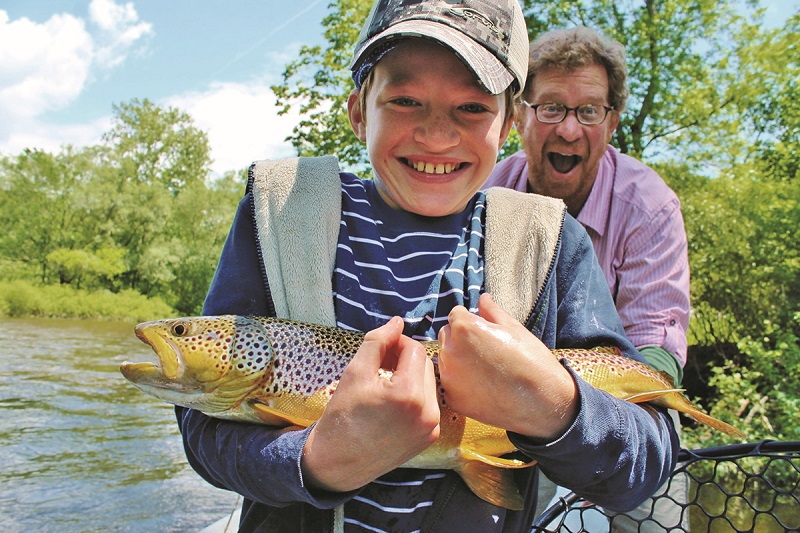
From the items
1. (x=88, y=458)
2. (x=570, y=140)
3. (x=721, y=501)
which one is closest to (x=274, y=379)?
(x=570, y=140)

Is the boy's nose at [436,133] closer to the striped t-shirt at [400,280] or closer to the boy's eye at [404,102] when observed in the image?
the boy's eye at [404,102]

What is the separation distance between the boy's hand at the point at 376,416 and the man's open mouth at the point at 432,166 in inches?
24.6

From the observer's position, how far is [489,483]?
1717mm

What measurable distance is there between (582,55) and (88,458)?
11497mm

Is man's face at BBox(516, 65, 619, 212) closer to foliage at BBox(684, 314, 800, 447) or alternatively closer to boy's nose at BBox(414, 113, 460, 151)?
boy's nose at BBox(414, 113, 460, 151)

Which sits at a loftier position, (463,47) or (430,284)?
(463,47)

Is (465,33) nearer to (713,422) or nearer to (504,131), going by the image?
(504,131)

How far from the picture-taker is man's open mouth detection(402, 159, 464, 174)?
1883mm

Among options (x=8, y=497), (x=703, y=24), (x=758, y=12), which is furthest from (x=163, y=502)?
(x=758, y=12)

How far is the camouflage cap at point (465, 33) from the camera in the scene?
174 cm

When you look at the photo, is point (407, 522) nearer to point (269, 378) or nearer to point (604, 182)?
point (269, 378)

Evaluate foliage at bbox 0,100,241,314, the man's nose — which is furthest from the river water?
foliage at bbox 0,100,241,314

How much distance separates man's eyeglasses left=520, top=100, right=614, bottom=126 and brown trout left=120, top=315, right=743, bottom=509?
2788mm

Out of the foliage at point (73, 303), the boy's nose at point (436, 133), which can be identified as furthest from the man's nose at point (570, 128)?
the foliage at point (73, 303)
